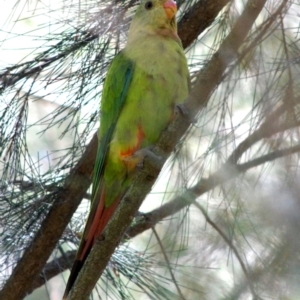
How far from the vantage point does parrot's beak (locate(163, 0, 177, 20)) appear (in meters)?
2.12

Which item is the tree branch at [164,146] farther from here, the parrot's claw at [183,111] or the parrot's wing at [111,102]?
the parrot's wing at [111,102]

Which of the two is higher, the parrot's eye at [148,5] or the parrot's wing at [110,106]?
the parrot's eye at [148,5]

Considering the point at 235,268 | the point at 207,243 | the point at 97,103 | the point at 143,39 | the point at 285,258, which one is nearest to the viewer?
the point at 285,258

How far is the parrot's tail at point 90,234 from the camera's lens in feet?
5.93

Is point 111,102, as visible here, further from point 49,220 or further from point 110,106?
point 49,220

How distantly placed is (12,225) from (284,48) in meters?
1.08

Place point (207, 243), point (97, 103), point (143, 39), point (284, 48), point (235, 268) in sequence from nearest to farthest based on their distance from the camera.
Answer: point (284, 48) → point (235, 268) → point (207, 243) → point (143, 39) → point (97, 103)

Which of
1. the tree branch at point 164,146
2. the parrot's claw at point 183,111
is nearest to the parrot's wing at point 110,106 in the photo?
the tree branch at point 164,146

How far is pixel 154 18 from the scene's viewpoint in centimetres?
217

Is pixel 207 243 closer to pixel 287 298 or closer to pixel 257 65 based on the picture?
pixel 287 298

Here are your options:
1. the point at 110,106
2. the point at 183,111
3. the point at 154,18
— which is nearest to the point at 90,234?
the point at 110,106

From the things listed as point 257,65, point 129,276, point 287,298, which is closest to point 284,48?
point 257,65

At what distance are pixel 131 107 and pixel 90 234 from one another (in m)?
0.40

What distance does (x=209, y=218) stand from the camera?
6.17 ft
